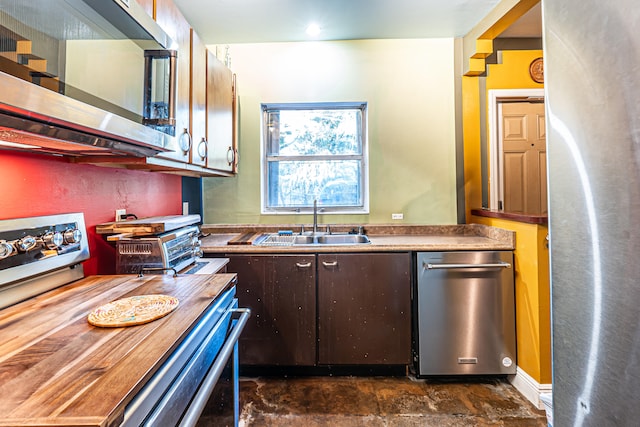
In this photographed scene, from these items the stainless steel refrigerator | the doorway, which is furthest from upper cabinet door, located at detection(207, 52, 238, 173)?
the doorway

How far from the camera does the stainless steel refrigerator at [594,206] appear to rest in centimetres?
42

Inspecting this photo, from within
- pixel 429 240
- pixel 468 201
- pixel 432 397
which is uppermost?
pixel 468 201

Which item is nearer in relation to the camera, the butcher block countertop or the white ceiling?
the butcher block countertop

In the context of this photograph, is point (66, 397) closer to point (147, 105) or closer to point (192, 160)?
point (147, 105)

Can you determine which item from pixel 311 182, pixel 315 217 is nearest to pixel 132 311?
pixel 315 217

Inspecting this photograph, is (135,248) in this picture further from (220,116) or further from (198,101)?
(220,116)

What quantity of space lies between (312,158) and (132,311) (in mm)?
1944

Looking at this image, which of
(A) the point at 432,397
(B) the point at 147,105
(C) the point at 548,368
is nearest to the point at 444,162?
(C) the point at 548,368

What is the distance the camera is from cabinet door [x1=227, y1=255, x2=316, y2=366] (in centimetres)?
190

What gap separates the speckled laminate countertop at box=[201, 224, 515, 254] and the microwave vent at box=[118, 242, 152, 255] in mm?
594

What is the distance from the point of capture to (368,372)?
6.55ft

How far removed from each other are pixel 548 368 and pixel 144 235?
2.29 m

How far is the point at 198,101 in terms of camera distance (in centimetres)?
168

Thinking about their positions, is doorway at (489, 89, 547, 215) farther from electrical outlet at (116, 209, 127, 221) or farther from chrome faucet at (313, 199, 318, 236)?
electrical outlet at (116, 209, 127, 221)
